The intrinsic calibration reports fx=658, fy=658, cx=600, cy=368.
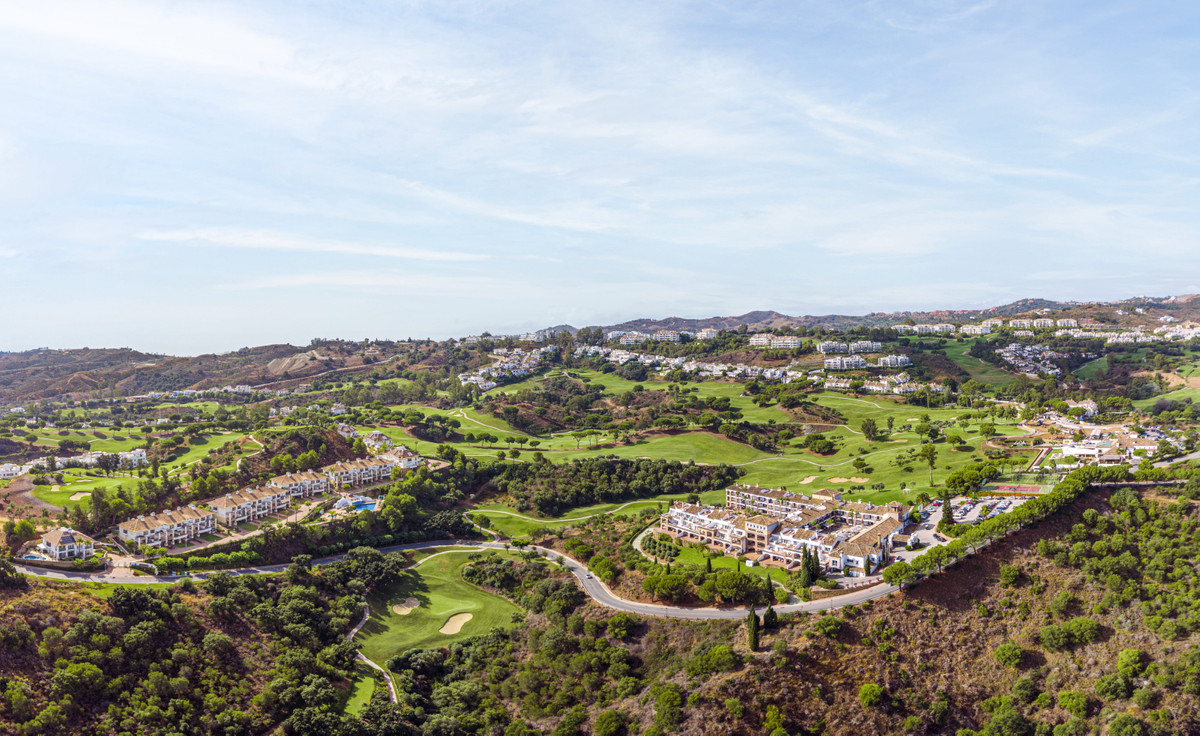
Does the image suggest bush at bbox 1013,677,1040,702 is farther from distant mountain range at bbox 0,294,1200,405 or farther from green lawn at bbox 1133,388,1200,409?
distant mountain range at bbox 0,294,1200,405

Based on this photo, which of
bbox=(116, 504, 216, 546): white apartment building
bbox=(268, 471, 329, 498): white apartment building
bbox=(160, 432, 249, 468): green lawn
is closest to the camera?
bbox=(116, 504, 216, 546): white apartment building

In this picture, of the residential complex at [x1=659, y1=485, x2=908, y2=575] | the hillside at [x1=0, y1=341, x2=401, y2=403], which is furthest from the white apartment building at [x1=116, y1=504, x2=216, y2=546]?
the hillside at [x1=0, y1=341, x2=401, y2=403]

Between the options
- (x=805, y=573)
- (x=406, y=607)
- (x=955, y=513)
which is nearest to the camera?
(x=805, y=573)

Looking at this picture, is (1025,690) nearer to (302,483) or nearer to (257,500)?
(257,500)

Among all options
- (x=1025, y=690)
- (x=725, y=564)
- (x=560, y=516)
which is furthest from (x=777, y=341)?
(x=1025, y=690)

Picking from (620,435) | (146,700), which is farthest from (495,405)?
(146,700)

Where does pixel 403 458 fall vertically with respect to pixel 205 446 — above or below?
below
